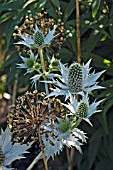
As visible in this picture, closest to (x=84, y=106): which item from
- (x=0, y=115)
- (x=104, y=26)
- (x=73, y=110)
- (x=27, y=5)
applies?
(x=73, y=110)

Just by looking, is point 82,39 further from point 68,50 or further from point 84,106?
point 84,106

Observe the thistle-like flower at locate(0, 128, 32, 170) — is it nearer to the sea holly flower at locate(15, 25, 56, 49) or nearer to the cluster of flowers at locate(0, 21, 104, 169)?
the cluster of flowers at locate(0, 21, 104, 169)

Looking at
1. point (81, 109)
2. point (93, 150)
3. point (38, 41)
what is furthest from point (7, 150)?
point (93, 150)

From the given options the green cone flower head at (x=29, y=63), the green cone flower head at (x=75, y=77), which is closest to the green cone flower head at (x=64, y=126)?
the green cone flower head at (x=75, y=77)

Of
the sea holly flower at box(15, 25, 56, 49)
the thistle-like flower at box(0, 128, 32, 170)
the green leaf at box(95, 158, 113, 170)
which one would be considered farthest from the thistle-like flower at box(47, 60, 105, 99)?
the green leaf at box(95, 158, 113, 170)

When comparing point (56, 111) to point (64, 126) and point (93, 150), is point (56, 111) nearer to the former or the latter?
point (64, 126)

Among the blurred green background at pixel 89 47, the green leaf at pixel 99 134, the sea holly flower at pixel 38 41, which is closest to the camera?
the sea holly flower at pixel 38 41

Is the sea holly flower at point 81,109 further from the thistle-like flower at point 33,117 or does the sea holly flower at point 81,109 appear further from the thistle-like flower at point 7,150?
the thistle-like flower at point 7,150
